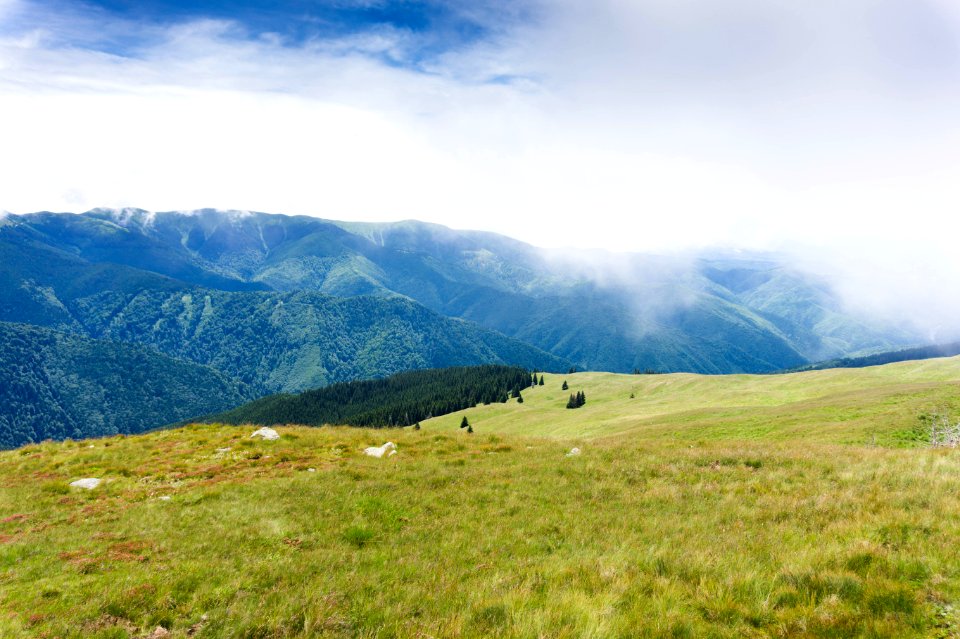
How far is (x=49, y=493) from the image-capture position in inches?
690

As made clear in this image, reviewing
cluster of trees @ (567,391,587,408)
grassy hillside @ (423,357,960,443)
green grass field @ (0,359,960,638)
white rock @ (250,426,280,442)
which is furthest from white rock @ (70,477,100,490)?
cluster of trees @ (567,391,587,408)

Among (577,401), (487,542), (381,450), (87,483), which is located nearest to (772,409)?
(381,450)

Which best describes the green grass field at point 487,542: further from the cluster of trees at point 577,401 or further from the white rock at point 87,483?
the cluster of trees at point 577,401

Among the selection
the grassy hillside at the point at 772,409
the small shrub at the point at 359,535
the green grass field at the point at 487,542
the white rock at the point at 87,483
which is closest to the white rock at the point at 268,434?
the green grass field at the point at 487,542

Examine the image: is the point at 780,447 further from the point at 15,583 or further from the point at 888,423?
the point at 15,583

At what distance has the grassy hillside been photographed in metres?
29.0

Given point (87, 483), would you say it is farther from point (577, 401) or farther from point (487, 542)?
point (577, 401)

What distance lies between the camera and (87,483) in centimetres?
1812

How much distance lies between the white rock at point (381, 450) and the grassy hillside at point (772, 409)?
11.6 metres

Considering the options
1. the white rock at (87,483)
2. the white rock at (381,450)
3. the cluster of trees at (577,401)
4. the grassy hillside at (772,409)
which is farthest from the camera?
the cluster of trees at (577,401)

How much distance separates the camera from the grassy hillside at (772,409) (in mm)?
29016

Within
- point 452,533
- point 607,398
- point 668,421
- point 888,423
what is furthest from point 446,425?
point 452,533

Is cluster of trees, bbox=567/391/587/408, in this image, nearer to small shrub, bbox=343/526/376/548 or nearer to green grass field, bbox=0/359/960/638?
green grass field, bbox=0/359/960/638

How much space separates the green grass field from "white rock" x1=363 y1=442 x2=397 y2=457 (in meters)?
0.82
